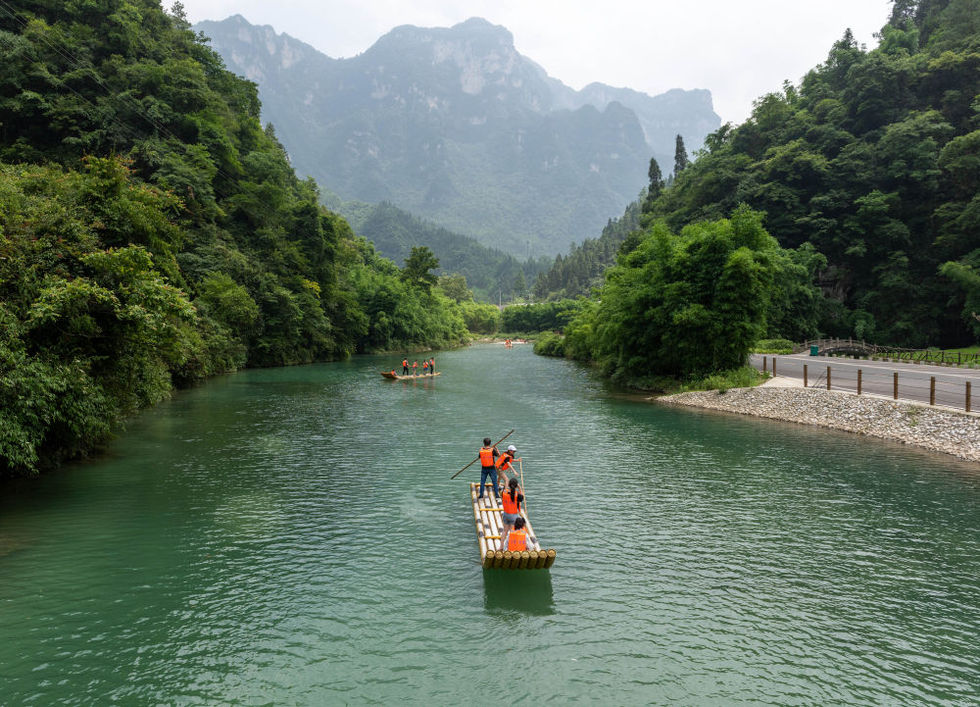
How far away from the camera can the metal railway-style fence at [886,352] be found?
4253 cm

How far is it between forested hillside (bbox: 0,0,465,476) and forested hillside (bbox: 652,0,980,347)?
58.4m

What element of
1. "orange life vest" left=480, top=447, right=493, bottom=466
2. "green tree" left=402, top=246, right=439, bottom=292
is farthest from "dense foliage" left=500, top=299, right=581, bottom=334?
"orange life vest" left=480, top=447, right=493, bottom=466

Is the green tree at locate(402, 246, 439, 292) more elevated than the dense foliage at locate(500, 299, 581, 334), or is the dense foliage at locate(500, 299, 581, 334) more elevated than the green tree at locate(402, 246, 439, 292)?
the green tree at locate(402, 246, 439, 292)

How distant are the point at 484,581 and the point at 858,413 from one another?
25.4m

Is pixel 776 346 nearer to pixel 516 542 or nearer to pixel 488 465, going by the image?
pixel 488 465

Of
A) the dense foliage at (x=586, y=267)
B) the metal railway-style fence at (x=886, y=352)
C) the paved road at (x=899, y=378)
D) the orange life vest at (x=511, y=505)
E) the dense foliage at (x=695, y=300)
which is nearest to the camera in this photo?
the orange life vest at (x=511, y=505)

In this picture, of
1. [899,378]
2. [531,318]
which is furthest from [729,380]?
[531,318]

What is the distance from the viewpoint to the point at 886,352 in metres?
50.8

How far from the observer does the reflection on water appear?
38.2 ft

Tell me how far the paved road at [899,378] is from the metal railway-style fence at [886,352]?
252 centimetres

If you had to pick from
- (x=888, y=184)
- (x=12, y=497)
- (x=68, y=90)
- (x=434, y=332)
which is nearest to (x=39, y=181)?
(x=12, y=497)

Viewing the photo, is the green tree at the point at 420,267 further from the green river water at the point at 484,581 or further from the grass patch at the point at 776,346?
the green river water at the point at 484,581

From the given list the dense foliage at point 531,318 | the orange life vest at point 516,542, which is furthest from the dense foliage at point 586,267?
the orange life vest at point 516,542

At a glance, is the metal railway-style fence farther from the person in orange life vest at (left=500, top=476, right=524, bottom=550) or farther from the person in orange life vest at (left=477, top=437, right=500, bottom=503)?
the person in orange life vest at (left=500, top=476, right=524, bottom=550)
